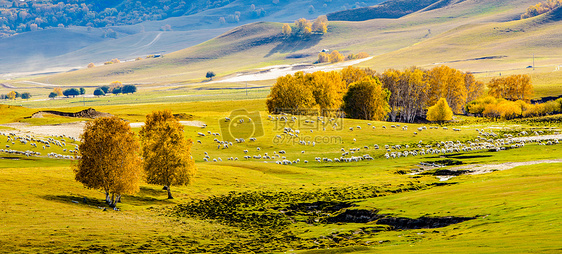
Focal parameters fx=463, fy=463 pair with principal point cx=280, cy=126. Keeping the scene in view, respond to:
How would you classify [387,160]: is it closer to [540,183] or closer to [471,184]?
[471,184]

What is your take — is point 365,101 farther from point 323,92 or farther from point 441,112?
point 441,112

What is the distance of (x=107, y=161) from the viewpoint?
45406 mm

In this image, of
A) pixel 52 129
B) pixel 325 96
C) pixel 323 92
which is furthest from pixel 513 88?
pixel 52 129

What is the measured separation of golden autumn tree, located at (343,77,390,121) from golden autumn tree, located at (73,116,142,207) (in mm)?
100617

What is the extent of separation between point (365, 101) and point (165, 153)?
94.5 m

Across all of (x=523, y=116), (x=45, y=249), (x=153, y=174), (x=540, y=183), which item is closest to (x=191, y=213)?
(x=153, y=174)

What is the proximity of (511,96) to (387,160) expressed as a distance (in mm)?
109326

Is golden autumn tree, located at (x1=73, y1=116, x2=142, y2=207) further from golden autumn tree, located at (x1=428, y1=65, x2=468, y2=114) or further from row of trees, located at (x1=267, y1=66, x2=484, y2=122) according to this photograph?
golden autumn tree, located at (x1=428, y1=65, x2=468, y2=114)

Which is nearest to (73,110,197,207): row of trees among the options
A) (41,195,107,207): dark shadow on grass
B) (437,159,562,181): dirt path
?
(41,195,107,207): dark shadow on grass

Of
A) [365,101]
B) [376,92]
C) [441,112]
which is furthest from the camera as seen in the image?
[441,112]

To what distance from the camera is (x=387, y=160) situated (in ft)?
280

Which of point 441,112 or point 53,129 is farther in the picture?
point 441,112

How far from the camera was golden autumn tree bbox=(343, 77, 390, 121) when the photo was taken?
13788 cm

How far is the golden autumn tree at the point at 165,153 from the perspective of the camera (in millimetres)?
53125
